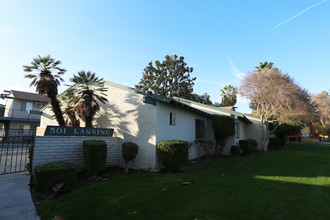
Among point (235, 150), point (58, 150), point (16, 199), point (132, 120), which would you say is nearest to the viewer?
point (16, 199)

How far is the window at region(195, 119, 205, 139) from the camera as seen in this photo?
13633mm

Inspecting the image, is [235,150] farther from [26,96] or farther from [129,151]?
[26,96]

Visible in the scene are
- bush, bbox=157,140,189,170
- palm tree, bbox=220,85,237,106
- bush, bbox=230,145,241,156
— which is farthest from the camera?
palm tree, bbox=220,85,237,106

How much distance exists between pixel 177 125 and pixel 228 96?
143ft

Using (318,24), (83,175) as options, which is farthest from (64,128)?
(318,24)

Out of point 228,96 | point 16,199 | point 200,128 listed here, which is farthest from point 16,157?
point 228,96

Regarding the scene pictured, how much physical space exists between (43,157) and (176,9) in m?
11.4

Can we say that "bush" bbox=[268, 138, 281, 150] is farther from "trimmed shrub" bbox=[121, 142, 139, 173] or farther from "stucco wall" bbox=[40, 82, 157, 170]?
"trimmed shrub" bbox=[121, 142, 139, 173]

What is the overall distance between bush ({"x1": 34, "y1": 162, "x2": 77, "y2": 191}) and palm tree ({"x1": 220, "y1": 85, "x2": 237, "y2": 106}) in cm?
4894

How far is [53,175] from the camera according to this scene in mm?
5816

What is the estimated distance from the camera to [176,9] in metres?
11.7

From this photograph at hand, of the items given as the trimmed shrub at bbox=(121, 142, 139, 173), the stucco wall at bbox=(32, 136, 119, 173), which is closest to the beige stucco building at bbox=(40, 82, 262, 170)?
the trimmed shrub at bbox=(121, 142, 139, 173)

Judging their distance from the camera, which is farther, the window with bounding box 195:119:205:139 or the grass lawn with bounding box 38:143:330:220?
the window with bounding box 195:119:205:139

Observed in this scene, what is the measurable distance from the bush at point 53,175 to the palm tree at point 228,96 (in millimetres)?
48940
